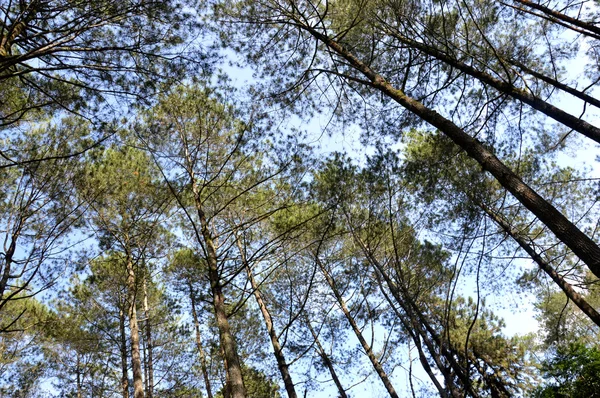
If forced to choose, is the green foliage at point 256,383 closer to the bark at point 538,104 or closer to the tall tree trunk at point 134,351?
the tall tree trunk at point 134,351

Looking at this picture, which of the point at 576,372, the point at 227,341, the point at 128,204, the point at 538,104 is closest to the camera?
the point at 227,341

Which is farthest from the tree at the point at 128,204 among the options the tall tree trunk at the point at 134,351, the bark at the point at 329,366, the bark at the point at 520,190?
the bark at the point at 520,190

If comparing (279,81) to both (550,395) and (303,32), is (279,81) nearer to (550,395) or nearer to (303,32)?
(303,32)

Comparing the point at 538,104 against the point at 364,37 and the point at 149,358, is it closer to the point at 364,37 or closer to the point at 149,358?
the point at 364,37

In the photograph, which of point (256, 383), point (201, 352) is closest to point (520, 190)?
point (201, 352)

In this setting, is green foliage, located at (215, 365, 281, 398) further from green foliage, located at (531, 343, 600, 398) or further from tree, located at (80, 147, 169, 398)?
green foliage, located at (531, 343, 600, 398)

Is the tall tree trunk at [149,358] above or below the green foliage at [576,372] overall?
above

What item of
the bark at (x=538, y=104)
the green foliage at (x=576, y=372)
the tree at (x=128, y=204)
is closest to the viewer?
the bark at (x=538, y=104)

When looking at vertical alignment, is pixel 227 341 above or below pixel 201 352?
below

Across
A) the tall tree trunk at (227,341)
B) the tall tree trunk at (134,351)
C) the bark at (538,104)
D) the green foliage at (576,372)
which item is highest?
the tall tree trunk at (134,351)

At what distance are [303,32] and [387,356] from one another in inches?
296

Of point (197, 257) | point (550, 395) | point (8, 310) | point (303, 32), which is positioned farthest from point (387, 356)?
point (8, 310)

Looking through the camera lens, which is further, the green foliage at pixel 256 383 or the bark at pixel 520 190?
the green foliage at pixel 256 383

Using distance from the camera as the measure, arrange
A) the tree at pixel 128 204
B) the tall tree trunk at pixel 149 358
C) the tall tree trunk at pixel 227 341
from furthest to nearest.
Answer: the tall tree trunk at pixel 149 358
the tree at pixel 128 204
the tall tree trunk at pixel 227 341
